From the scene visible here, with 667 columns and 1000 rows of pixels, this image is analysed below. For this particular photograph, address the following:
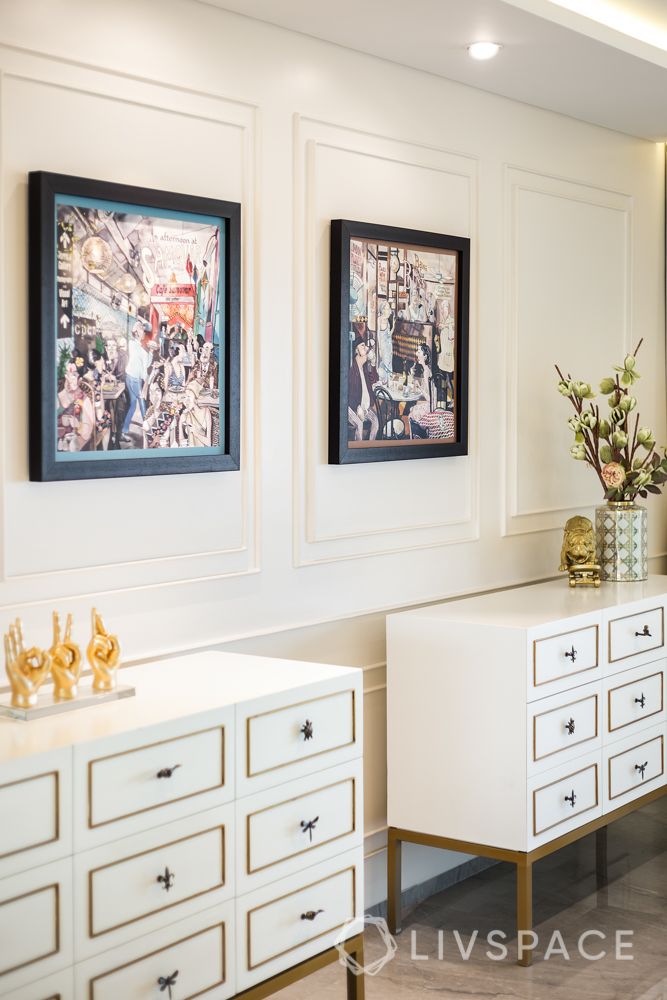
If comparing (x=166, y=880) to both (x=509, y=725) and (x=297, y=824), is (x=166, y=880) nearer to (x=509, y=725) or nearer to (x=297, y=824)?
(x=297, y=824)

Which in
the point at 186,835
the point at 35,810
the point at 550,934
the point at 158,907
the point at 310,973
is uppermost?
the point at 35,810

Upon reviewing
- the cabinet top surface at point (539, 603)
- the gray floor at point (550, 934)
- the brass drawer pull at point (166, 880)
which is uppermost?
the cabinet top surface at point (539, 603)

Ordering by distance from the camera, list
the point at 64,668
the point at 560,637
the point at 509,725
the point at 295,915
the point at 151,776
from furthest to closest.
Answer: the point at 560,637 → the point at 509,725 → the point at 295,915 → the point at 64,668 → the point at 151,776

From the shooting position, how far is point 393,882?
319 cm

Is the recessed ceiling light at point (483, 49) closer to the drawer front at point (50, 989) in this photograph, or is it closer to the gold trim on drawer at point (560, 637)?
the gold trim on drawer at point (560, 637)

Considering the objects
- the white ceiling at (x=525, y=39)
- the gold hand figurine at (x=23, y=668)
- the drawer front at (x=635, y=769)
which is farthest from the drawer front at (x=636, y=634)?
the gold hand figurine at (x=23, y=668)

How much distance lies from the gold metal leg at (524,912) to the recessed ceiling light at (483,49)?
7.27ft

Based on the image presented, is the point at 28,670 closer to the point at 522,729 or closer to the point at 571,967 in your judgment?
the point at 522,729

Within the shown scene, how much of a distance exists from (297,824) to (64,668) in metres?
0.58

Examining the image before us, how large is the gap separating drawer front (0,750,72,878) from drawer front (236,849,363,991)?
1.58ft

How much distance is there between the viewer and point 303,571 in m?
3.05

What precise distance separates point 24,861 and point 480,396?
2.24 metres

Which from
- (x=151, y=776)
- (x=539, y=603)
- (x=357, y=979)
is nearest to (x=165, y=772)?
(x=151, y=776)

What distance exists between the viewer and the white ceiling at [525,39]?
112 inches
